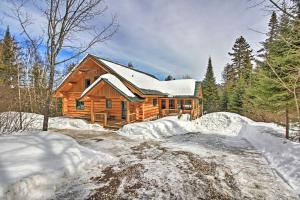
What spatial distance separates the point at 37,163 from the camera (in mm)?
4988

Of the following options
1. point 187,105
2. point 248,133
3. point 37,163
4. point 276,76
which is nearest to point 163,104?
point 187,105

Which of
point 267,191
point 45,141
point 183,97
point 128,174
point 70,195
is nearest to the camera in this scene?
point 70,195

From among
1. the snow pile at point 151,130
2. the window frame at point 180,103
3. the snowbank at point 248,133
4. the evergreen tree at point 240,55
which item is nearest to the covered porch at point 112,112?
the snow pile at point 151,130

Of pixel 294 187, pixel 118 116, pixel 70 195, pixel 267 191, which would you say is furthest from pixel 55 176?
pixel 118 116

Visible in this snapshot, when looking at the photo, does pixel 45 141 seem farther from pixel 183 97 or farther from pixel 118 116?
pixel 183 97

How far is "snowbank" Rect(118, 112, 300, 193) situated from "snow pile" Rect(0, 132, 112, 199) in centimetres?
591

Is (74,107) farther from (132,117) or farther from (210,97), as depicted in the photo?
(210,97)

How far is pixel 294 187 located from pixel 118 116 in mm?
14184

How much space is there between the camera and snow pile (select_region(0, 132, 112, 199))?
156 inches

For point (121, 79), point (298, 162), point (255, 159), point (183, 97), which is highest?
point (121, 79)

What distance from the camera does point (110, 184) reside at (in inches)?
193

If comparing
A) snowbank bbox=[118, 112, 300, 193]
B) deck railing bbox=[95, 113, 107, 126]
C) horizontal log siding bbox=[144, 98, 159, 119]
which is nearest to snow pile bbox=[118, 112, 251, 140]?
snowbank bbox=[118, 112, 300, 193]

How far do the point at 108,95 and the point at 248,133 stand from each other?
452 inches

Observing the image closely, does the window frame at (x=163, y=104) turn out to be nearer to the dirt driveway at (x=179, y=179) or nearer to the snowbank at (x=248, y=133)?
the snowbank at (x=248, y=133)
